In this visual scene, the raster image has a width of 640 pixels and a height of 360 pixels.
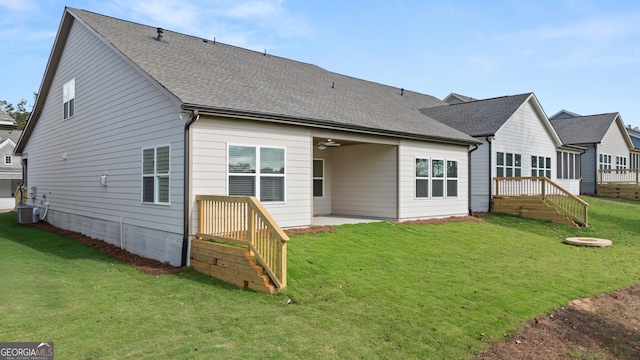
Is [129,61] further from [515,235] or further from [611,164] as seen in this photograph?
[611,164]

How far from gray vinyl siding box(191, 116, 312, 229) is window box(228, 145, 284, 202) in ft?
0.45

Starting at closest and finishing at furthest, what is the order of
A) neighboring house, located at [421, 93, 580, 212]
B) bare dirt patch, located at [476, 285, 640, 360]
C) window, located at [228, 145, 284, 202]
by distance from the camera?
bare dirt patch, located at [476, 285, 640, 360] → window, located at [228, 145, 284, 202] → neighboring house, located at [421, 93, 580, 212]

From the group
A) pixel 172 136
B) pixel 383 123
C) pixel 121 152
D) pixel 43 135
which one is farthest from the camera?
pixel 43 135

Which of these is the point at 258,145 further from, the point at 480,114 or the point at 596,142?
the point at 596,142

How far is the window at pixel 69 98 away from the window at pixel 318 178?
27.3 feet

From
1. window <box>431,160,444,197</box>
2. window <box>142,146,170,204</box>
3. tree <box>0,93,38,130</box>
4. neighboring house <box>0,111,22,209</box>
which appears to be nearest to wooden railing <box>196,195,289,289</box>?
window <box>142,146,170,204</box>

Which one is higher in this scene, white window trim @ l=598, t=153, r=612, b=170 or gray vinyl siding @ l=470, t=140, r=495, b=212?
white window trim @ l=598, t=153, r=612, b=170

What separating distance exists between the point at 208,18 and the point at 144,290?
1191 cm

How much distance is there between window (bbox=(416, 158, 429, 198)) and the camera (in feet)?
45.4

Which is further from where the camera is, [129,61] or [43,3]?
[43,3]

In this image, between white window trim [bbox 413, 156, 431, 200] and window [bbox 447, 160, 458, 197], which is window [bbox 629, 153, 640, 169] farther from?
white window trim [bbox 413, 156, 431, 200]

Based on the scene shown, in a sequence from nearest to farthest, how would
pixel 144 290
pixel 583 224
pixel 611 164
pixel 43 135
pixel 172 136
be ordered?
pixel 144 290 → pixel 172 136 → pixel 583 224 → pixel 43 135 → pixel 611 164

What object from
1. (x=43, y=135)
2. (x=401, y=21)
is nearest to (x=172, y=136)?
(x=401, y=21)

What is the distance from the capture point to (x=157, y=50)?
38.4ft
